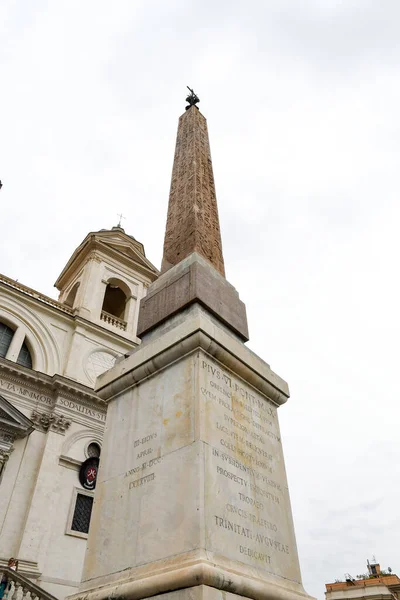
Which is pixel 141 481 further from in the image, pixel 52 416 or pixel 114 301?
pixel 114 301

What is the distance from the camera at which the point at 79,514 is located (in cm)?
1603

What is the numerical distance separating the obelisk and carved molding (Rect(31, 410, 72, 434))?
1217 cm

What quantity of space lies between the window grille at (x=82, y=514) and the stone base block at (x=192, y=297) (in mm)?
12270

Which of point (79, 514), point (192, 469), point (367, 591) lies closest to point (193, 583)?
point (192, 469)

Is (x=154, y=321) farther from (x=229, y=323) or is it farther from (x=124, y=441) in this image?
(x=124, y=441)

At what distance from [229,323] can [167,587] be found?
10.2ft

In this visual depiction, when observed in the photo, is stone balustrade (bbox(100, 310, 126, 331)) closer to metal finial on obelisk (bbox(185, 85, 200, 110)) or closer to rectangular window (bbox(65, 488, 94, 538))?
rectangular window (bbox(65, 488, 94, 538))

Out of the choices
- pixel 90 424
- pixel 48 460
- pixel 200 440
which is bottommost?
pixel 200 440

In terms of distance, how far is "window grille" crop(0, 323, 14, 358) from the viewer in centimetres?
1797

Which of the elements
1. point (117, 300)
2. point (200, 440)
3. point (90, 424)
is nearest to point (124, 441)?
point (200, 440)

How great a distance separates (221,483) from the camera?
393cm

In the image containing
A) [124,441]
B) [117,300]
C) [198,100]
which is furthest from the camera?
[117,300]

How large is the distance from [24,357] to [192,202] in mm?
13026

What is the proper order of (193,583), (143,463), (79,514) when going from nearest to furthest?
(193,583)
(143,463)
(79,514)
